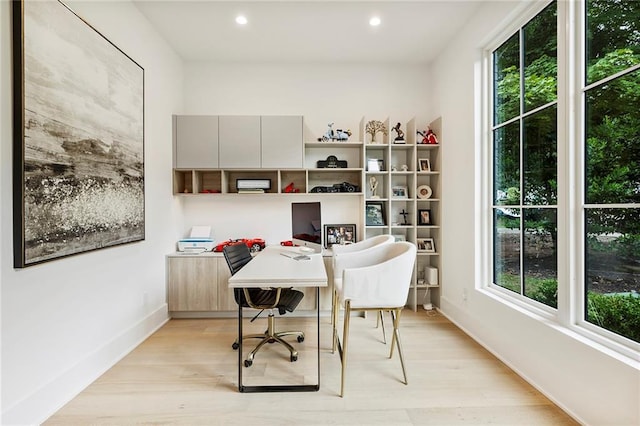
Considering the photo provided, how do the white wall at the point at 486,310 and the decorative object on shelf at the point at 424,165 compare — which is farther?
the decorative object on shelf at the point at 424,165

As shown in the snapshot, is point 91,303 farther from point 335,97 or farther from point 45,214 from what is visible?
point 335,97

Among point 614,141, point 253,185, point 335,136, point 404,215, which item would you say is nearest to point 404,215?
point 404,215

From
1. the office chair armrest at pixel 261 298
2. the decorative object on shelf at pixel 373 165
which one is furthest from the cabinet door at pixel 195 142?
the decorative object on shelf at pixel 373 165

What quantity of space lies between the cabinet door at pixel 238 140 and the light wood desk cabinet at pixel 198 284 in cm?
107

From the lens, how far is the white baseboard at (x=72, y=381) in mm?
1622

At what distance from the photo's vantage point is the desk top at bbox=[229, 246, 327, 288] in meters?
1.81

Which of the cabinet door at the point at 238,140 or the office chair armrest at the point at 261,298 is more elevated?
the cabinet door at the point at 238,140

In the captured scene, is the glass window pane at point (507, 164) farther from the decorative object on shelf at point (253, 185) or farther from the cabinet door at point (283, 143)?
the decorative object on shelf at point (253, 185)

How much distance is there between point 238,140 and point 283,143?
0.50 meters

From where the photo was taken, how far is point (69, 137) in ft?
6.23

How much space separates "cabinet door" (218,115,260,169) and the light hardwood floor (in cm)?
186

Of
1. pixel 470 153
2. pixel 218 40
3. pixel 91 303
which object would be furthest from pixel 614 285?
pixel 218 40

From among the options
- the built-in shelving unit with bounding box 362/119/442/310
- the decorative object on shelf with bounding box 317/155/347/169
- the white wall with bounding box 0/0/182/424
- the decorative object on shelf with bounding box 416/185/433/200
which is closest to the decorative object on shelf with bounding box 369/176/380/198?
the built-in shelving unit with bounding box 362/119/442/310

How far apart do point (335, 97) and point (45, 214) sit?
3056mm
